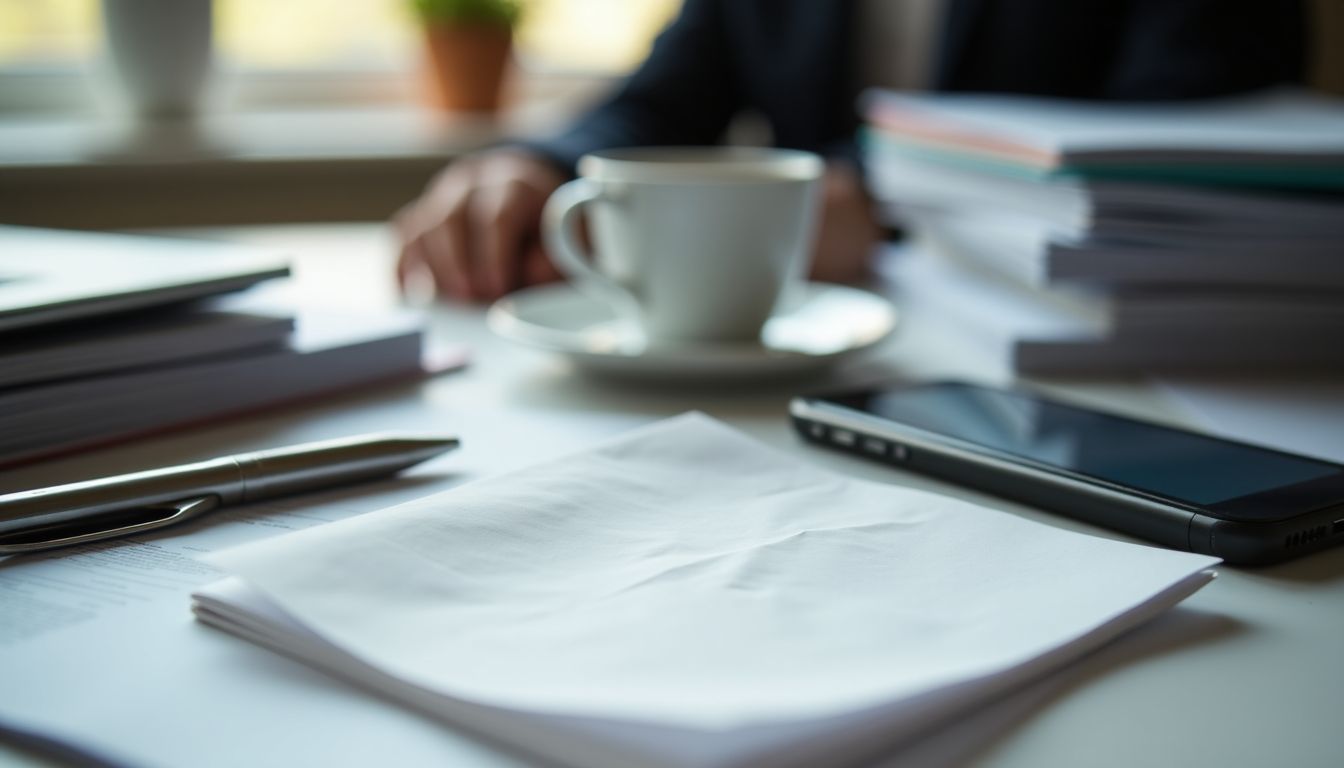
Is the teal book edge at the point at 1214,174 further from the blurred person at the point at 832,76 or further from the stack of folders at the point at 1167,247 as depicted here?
the blurred person at the point at 832,76

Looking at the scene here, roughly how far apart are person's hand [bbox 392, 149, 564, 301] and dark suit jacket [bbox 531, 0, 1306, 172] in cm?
11

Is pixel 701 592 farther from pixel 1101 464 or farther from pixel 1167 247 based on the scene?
pixel 1167 247

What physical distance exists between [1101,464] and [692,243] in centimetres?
28

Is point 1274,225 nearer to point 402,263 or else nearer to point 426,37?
point 402,263

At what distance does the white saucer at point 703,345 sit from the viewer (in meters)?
0.59

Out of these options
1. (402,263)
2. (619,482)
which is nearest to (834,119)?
(402,263)

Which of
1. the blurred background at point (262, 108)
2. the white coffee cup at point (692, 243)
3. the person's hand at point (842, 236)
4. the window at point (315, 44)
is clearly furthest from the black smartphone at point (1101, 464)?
the window at point (315, 44)

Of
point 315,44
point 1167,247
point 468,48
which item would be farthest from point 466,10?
point 1167,247

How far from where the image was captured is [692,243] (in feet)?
2.10

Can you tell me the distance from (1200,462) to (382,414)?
0.37 m

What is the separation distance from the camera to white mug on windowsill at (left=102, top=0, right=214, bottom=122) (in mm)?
1484

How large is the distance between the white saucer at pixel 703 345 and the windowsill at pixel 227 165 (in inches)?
34.3

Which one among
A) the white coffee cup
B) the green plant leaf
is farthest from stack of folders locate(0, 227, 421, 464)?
the green plant leaf

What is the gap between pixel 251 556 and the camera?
0.32 meters
